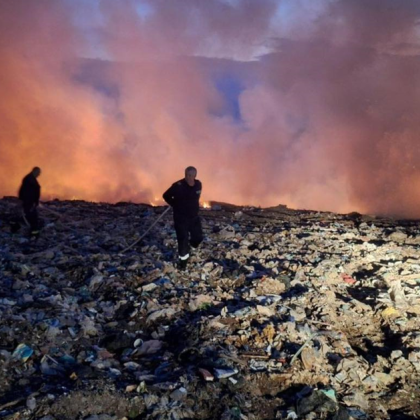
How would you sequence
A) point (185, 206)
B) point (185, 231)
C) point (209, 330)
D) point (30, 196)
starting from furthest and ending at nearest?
point (30, 196)
point (185, 231)
point (185, 206)
point (209, 330)

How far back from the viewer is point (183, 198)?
17.4 feet

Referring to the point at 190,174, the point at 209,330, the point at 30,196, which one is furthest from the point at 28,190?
the point at 209,330

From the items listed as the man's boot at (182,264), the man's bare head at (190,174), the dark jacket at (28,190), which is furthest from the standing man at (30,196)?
the man's bare head at (190,174)

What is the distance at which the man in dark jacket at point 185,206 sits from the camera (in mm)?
5246

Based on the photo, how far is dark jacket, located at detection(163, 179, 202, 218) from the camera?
207 inches

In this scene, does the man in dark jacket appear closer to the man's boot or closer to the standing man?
the man's boot

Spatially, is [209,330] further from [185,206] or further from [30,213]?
[30,213]

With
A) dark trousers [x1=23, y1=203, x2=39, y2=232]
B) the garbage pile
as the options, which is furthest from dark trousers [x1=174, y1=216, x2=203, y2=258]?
dark trousers [x1=23, y1=203, x2=39, y2=232]

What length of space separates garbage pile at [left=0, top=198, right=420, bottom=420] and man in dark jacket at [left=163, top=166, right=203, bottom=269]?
1.41ft

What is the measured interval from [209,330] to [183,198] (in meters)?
1.88

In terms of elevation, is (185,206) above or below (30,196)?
below

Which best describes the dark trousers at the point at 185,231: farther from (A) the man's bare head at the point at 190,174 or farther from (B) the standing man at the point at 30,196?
(B) the standing man at the point at 30,196

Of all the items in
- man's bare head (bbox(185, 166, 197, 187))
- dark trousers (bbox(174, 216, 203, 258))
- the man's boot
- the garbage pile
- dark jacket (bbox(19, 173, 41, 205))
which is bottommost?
the garbage pile

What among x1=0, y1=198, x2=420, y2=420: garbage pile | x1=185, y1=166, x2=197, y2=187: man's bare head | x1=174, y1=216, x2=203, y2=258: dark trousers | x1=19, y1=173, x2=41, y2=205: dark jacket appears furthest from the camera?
x1=19, y1=173, x2=41, y2=205: dark jacket
